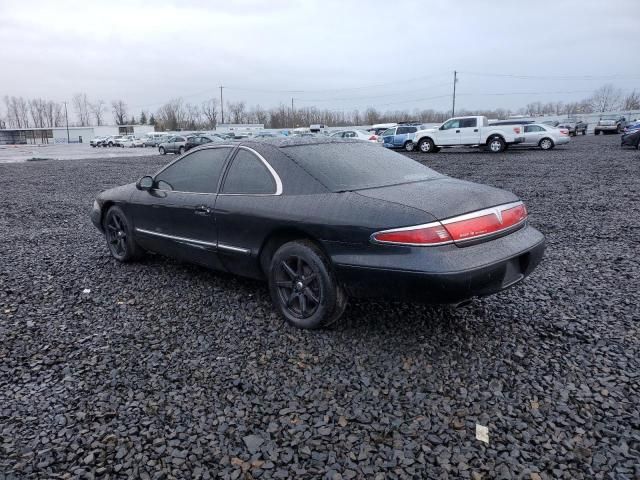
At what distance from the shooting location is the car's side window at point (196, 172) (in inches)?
164

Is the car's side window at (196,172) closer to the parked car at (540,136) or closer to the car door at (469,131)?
the car door at (469,131)

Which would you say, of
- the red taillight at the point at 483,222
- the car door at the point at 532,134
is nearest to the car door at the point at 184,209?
the red taillight at the point at 483,222

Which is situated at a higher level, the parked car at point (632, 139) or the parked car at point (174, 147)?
the parked car at point (632, 139)

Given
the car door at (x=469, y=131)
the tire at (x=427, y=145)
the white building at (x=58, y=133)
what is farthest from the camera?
the white building at (x=58, y=133)

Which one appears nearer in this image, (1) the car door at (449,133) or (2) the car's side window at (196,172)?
(2) the car's side window at (196,172)

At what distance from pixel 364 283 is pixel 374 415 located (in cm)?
85

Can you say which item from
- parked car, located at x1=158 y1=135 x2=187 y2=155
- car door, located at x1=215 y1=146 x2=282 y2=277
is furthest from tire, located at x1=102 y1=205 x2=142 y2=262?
parked car, located at x1=158 y1=135 x2=187 y2=155

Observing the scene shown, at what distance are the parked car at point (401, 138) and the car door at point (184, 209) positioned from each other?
21.9m

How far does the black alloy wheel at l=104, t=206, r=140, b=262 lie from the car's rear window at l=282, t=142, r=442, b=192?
7.41ft

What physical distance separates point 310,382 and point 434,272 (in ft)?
3.21

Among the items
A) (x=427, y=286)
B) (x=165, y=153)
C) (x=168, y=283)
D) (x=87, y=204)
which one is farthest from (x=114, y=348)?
(x=165, y=153)

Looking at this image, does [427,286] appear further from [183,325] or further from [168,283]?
[168,283]

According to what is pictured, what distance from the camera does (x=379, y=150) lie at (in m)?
4.24

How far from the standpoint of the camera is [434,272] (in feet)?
9.08
